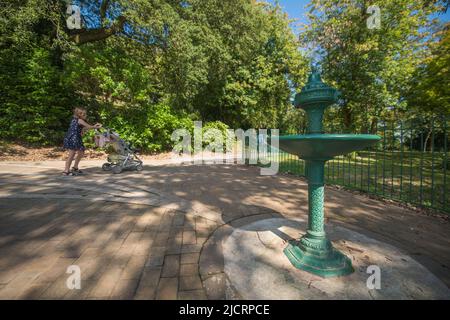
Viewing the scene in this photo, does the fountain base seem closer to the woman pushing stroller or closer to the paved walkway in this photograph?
the paved walkway

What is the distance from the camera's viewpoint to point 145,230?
9.07ft

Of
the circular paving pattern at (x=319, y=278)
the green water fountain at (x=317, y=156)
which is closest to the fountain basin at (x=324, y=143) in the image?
the green water fountain at (x=317, y=156)

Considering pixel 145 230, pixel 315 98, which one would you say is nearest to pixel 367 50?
pixel 315 98

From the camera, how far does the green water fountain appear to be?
1750 millimetres

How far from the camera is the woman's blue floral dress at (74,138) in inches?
226

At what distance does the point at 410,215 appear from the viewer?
3.52m

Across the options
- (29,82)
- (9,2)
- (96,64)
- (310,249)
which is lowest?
(310,249)


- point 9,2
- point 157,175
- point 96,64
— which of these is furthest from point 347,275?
point 9,2

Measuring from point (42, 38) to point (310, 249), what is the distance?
1516 cm

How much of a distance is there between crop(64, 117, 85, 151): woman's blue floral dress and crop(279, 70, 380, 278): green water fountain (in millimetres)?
5877

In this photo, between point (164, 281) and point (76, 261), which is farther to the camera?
point (76, 261)

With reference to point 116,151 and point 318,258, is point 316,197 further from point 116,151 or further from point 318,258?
point 116,151

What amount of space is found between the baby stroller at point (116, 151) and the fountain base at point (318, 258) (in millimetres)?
5751

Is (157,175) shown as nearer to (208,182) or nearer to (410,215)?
(208,182)
